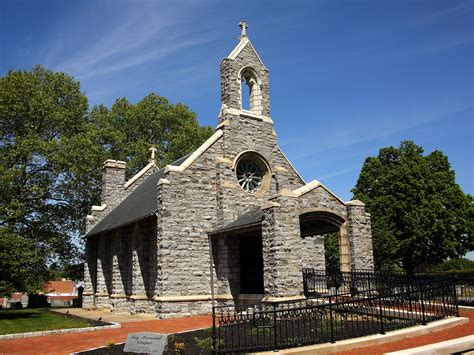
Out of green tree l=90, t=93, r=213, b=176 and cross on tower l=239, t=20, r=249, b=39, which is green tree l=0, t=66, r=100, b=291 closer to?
green tree l=90, t=93, r=213, b=176

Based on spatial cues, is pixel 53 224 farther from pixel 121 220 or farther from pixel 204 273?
pixel 204 273

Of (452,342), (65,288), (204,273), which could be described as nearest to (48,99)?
(204,273)

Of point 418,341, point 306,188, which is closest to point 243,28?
point 306,188

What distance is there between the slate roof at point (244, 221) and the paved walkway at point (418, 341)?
22.0ft

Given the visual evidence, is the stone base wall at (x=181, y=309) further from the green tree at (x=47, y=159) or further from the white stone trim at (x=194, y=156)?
the green tree at (x=47, y=159)

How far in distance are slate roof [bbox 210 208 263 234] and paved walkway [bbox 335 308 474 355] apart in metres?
6.70

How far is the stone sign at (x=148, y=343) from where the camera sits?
7.28 m

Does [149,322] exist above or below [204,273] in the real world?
below

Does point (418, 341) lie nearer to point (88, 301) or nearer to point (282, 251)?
point (282, 251)

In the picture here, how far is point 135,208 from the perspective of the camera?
858 inches

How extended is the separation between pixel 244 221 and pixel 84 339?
713 centimetres

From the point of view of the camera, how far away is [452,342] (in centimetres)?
817

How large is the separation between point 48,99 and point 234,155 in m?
18.0

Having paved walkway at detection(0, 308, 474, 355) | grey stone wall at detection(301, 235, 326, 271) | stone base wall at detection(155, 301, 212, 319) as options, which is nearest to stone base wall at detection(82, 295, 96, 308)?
stone base wall at detection(155, 301, 212, 319)
